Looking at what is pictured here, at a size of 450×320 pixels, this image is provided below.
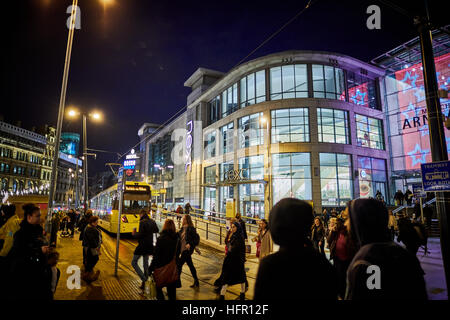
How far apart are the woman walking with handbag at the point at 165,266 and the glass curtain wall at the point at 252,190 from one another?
75.8ft

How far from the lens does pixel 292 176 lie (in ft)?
87.0

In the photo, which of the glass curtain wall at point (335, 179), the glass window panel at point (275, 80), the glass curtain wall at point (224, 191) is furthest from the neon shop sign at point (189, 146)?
the glass curtain wall at point (335, 179)

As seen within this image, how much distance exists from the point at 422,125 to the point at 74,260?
31555mm

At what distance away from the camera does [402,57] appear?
28.4 meters

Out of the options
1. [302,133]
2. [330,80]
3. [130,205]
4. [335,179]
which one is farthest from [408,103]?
[130,205]

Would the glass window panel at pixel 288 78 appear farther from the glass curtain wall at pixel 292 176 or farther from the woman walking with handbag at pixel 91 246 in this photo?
the woman walking with handbag at pixel 91 246

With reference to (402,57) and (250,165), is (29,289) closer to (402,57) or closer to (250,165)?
(250,165)

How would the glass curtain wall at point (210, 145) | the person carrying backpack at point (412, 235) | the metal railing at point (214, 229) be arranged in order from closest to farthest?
the person carrying backpack at point (412, 235)
the metal railing at point (214, 229)
the glass curtain wall at point (210, 145)

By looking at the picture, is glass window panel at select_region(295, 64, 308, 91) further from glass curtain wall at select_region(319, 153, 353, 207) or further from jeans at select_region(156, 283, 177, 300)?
jeans at select_region(156, 283, 177, 300)

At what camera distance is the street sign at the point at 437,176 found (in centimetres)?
571

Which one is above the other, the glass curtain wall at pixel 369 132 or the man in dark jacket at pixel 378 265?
the glass curtain wall at pixel 369 132

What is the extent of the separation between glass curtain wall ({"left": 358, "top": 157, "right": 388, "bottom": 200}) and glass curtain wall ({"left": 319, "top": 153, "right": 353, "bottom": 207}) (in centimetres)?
153

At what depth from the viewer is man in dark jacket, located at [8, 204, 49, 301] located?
10.7ft

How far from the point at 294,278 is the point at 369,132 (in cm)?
3250
